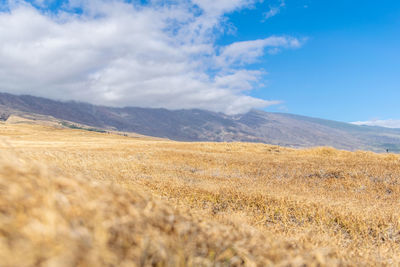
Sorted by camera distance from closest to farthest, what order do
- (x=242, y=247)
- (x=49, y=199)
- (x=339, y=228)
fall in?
(x=49, y=199) < (x=242, y=247) < (x=339, y=228)

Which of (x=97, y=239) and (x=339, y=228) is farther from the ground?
(x=97, y=239)

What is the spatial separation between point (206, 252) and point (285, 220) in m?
5.43

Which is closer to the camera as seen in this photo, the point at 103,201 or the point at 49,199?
the point at 49,199

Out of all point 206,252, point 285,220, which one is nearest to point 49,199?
point 206,252

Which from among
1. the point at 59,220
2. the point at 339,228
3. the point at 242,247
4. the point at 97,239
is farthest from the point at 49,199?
the point at 339,228

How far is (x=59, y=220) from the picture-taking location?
2076 millimetres

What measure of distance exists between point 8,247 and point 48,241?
251 mm

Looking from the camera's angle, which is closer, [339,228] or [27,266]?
[27,266]

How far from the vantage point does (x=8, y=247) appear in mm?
1841

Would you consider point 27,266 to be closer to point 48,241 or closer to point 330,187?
point 48,241

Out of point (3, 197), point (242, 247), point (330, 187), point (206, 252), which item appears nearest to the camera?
point (3, 197)

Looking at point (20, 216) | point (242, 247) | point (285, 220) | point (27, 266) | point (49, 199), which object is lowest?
point (285, 220)

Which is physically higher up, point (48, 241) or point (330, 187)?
point (48, 241)

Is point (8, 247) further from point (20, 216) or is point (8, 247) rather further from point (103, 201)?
point (103, 201)
